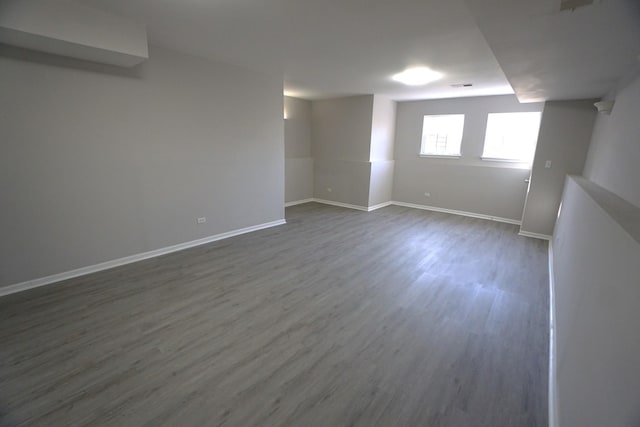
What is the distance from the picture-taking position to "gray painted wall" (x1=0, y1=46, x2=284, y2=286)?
2670 mm

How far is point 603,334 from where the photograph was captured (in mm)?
1024

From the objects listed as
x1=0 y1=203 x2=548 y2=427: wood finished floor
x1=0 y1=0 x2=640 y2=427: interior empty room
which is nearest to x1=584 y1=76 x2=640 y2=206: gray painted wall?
x1=0 y1=0 x2=640 y2=427: interior empty room

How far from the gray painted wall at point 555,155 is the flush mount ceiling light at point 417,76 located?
6.83 feet

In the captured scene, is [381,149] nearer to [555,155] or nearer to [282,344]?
[555,155]

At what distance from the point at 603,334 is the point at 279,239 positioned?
388 cm

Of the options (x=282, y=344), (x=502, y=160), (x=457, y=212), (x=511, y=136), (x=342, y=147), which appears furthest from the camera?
(x=342, y=147)

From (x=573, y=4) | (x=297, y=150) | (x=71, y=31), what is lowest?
(x=297, y=150)

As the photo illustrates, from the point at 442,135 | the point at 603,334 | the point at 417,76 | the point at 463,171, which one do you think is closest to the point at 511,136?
the point at 463,171

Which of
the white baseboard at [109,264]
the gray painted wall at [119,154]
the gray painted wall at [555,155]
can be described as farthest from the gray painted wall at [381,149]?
the white baseboard at [109,264]

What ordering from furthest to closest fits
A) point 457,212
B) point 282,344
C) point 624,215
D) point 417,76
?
point 457,212 → point 417,76 → point 282,344 → point 624,215

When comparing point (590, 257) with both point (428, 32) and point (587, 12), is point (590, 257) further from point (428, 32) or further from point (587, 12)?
point (428, 32)

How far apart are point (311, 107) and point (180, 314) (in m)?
6.10

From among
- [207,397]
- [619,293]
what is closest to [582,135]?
[619,293]

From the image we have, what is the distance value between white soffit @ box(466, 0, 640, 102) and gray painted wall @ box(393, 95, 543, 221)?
A: 9.21 ft
